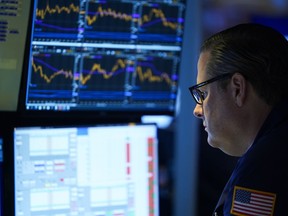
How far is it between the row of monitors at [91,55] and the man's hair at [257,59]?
44cm

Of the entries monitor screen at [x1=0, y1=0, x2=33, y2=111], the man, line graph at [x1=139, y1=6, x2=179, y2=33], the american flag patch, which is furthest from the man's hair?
monitor screen at [x1=0, y1=0, x2=33, y2=111]

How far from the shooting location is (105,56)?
6.07 ft

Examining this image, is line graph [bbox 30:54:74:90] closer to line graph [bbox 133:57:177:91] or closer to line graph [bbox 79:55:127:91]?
line graph [bbox 79:55:127:91]

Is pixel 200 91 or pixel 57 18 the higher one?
pixel 57 18

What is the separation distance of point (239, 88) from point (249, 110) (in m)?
0.07

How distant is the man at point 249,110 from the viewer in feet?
4.31

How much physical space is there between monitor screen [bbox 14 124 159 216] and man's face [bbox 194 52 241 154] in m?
0.35

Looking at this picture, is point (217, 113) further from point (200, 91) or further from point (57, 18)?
point (57, 18)

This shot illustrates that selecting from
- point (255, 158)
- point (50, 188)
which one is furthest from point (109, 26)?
point (255, 158)

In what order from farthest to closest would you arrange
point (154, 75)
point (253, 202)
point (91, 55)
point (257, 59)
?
A: 1. point (154, 75)
2. point (91, 55)
3. point (257, 59)
4. point (253, 202)

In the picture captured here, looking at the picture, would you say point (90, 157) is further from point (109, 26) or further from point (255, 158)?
point (255, 158)

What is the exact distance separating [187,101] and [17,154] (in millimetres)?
1987

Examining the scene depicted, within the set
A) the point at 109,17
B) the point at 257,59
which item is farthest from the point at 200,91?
the point at 109,17

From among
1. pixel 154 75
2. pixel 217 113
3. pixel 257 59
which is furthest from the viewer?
pixel 154 75
